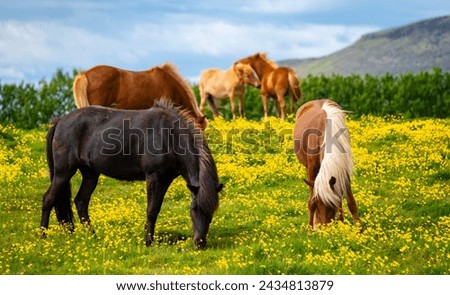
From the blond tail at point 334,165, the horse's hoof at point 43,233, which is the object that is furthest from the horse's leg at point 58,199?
the blond tail at point 334,165

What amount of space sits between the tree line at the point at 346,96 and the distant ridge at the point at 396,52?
21.0ft

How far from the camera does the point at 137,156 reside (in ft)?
33.9

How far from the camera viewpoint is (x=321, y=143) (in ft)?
34.3

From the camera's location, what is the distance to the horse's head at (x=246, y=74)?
24.8m

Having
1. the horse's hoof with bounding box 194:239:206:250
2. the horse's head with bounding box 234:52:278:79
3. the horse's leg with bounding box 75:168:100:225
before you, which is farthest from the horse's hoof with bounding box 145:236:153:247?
the horse's head with bounding box 234:52:278:79

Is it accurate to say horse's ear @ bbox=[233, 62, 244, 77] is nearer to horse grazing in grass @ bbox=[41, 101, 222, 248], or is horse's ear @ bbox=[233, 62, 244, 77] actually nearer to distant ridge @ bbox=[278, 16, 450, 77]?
distant ridge @ bbox=[278, 16, 450, 77]

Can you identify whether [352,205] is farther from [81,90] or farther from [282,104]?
[282,104]

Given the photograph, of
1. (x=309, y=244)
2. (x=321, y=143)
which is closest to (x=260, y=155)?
(x=321, y=143)

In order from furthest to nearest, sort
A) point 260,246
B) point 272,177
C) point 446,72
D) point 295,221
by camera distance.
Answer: point 446,72 < point 272,177 < point 295,221 < point 260,246

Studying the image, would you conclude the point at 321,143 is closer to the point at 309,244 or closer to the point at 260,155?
the point at 309,244

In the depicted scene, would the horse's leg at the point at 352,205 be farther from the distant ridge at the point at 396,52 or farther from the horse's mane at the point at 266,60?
the distant ridge at the point at 396,52

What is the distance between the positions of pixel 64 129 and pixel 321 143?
4002 mm

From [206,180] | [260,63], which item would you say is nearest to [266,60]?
[260,63]

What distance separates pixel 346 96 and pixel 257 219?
1466 centimetres
